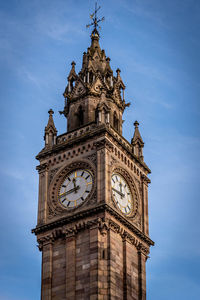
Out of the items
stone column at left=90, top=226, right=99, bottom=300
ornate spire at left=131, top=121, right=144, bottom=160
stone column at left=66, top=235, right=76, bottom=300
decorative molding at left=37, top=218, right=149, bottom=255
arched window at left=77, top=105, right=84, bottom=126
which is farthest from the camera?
arched window at left=77, top=105, right=84, bottom=126

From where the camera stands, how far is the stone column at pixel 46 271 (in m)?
64.8

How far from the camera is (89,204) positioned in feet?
218

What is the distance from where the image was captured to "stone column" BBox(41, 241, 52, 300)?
64.8 meters

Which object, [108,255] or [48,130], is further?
[48,130]

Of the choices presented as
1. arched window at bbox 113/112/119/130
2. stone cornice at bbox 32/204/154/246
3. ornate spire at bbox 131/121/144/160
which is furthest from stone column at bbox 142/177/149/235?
arched window at bbox 113/112/119/130

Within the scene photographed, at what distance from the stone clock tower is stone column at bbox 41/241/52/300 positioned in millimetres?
77

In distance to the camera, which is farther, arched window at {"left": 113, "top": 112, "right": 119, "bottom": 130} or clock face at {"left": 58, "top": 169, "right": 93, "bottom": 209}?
arched window at {"left": 113, "top": 112, "right": 119, "bottom": 130}

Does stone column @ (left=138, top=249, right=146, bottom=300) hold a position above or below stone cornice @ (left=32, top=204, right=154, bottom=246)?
below

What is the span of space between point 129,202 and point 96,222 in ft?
19.9

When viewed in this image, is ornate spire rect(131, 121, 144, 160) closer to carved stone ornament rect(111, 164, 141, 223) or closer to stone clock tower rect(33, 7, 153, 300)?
stone clock tower rect(33, 7, 153, 300)

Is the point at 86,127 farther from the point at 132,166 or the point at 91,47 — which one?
the point at 91,47

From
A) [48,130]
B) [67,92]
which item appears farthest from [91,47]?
[48,130]

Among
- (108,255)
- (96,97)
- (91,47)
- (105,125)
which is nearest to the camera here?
(108,255)

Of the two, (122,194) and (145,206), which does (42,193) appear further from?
(145,206)
